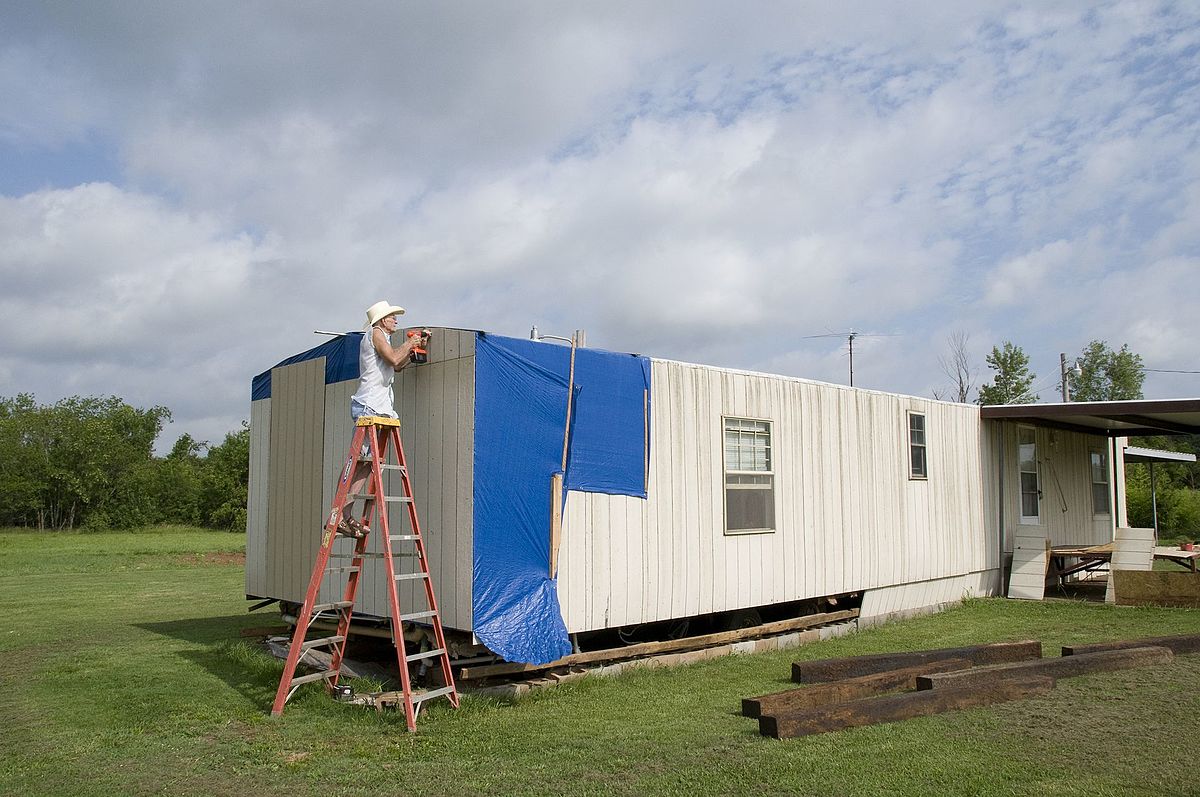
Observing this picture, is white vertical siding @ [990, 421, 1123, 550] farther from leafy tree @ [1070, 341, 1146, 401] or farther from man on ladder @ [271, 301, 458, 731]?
leafy tree @ [1070, 341, 1146, 401]

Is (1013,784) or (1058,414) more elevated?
(1058,414)

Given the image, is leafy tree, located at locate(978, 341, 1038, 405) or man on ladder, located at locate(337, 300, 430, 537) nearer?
man on ladder, located at locate(337, 300, 430, 537)

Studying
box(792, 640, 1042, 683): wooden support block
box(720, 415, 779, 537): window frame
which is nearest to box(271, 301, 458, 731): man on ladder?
box(792, 640, 1042, 683): wooden support block

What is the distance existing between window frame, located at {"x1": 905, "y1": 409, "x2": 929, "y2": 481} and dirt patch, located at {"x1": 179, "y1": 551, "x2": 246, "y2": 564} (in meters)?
17.5

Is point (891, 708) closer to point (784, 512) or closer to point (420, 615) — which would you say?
point (420, 615)

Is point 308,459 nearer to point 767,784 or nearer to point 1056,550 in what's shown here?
point 767,784

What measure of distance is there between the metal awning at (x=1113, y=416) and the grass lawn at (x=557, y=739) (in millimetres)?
4733

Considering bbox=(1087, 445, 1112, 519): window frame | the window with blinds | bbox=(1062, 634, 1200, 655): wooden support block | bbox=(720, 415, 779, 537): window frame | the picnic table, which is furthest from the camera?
bbox=(1087, 445, 1112, 519): window frame

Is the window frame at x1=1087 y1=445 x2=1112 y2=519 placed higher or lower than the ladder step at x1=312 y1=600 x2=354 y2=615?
higher

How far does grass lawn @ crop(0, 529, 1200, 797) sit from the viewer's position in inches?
194

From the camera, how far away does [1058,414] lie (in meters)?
13.1

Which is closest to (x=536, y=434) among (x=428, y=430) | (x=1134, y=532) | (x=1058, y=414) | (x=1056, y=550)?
(x=428, y=430)

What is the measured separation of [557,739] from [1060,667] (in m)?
4.31

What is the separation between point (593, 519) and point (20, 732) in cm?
447
